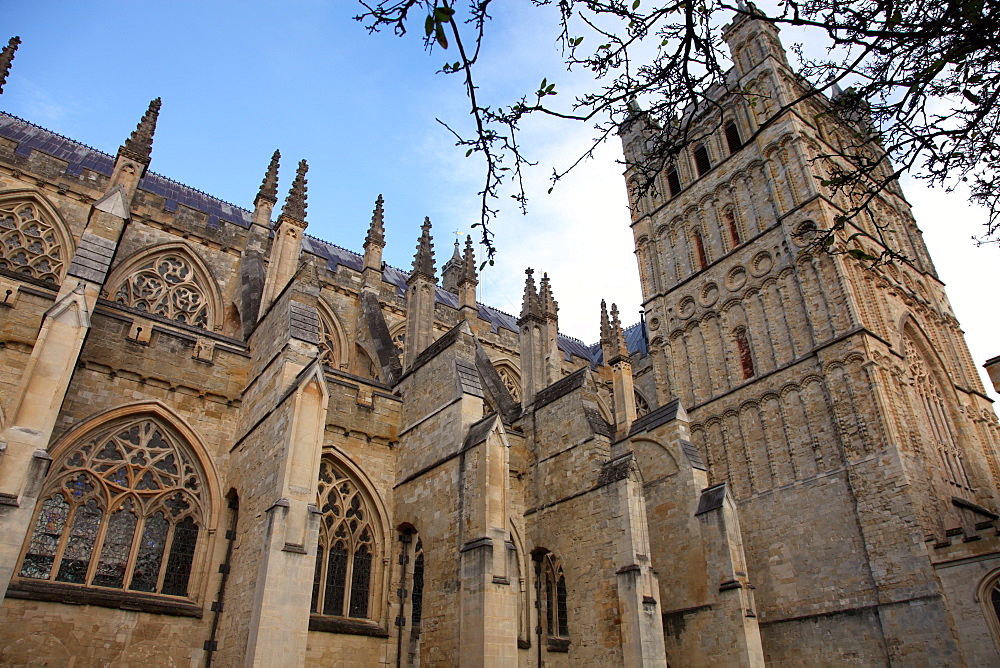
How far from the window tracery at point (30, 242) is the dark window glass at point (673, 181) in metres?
20.3

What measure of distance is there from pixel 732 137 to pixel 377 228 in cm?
1387

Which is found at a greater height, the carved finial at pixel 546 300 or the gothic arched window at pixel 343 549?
the carved finial at pixel 546 300

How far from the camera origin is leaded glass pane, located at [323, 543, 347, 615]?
10836 millimetres

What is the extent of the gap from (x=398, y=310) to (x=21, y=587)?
12.1 m

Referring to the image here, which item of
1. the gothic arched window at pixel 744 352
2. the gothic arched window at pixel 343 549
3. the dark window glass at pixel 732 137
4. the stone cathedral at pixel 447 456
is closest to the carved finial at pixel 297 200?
the stone cathedral at pixel 447 456

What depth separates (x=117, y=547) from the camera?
9453 mm

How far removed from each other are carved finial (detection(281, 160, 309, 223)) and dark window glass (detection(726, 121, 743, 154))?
51.5 ft

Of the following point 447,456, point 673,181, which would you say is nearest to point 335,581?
point 447,456

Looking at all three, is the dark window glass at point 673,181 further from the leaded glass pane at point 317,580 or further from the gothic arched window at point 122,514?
the gothic arched window at point 122,514

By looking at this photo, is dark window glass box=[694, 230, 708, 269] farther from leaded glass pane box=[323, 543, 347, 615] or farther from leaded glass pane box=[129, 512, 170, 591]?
leaded glass pane box=[129, 512, 170, 591]

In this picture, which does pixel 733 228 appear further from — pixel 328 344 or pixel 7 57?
pixel 7 57

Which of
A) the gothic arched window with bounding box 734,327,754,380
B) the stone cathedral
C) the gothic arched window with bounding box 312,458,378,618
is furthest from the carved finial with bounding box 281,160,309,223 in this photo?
the gothic arched window with bounding box 734,327,754,380

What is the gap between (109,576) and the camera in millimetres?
9227

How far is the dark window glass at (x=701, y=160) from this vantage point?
2490 cm
